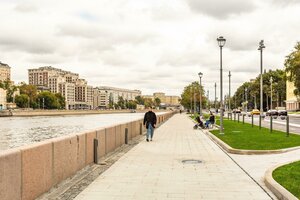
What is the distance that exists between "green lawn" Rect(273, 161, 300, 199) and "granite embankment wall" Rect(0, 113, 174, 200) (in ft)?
14.8

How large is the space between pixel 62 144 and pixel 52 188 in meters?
1.13

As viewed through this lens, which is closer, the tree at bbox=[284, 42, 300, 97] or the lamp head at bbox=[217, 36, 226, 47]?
the lamp head at bbox=[217, 36, 226, 47]

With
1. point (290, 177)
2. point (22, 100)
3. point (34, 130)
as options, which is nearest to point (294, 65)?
point (34, 130)

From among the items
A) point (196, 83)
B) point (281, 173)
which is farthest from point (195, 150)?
point (196, 83)

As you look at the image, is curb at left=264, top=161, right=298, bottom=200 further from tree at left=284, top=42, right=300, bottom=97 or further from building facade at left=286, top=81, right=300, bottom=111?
building facade at left=286, top=81, right=300, bottom=111

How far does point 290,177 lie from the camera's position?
27.3ft

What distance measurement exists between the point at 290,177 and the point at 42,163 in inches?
199

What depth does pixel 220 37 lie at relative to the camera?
23219 mm

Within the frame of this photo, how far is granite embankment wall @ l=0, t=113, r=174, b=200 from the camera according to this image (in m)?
6.07

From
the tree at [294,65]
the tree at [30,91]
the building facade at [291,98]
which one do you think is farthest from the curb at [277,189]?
the tree at [30,91]

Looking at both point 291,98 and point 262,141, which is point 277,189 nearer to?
point 262,141

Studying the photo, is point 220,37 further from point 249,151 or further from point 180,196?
point 180,196

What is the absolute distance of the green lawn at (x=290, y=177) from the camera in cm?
723

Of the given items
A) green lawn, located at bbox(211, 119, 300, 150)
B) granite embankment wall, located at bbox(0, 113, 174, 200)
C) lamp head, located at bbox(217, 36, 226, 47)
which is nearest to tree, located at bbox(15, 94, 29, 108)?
lamp head, located at bbox(217, 36, 226, 47)
